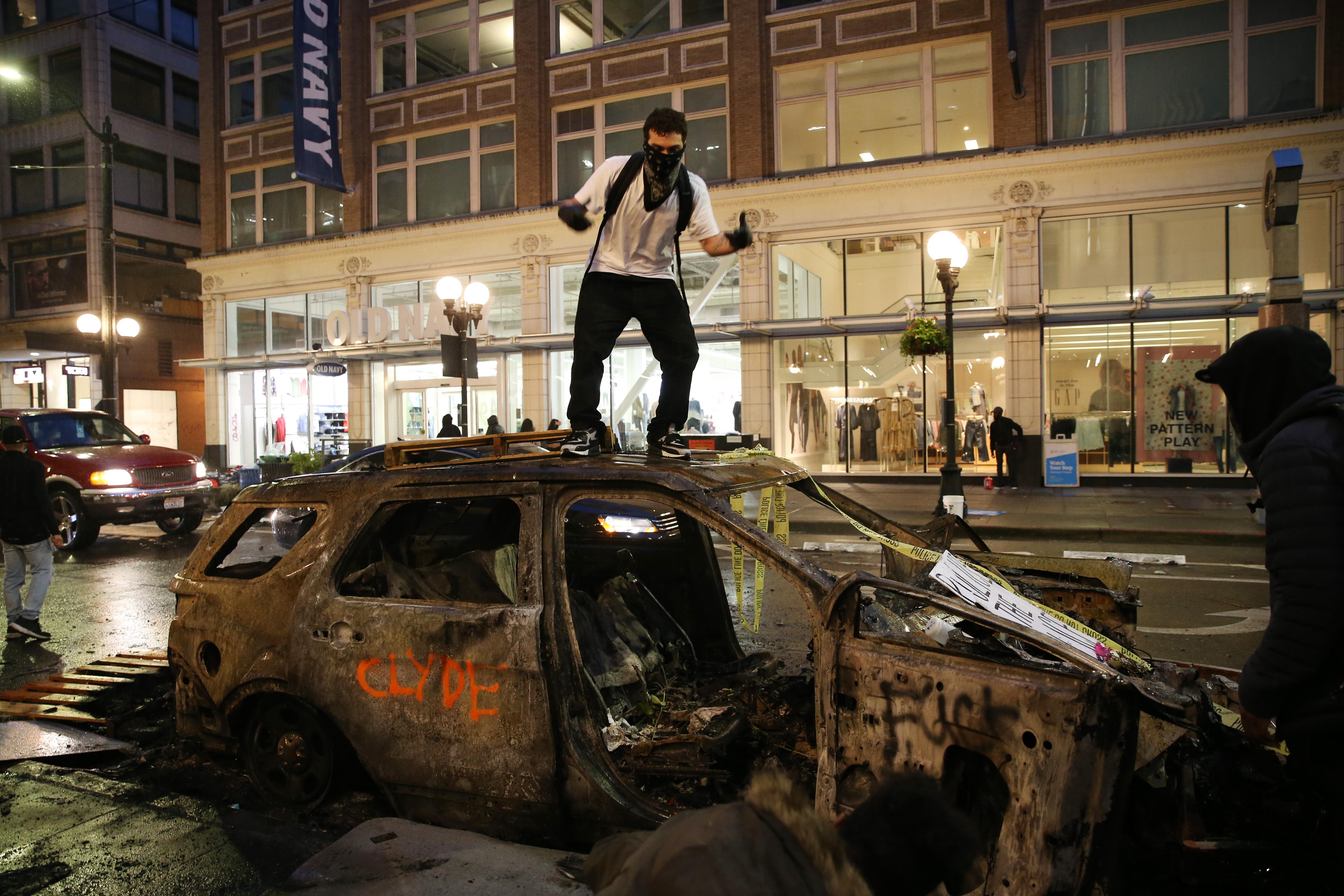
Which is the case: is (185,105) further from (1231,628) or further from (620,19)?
(1231,628)

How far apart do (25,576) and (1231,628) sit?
33.1 ft

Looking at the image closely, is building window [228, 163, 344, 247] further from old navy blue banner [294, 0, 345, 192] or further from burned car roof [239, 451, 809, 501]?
burned car roof [239, 451, 809, 501]

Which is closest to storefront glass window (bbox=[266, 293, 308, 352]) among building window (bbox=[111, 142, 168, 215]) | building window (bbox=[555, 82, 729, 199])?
building window (bbox=[555, 82, 729, 199])

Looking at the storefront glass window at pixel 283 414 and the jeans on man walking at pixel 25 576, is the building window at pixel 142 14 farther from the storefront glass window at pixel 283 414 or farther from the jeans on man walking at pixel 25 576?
the jeans on man walking at pixel 25 576

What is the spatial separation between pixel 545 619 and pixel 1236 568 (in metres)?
9.00

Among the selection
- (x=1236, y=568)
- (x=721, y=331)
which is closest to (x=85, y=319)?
(x=721, y=331)

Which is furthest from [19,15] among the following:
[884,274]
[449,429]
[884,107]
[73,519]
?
[884,274]

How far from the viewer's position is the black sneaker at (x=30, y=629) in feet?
22.7

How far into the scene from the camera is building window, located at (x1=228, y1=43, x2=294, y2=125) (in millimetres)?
26500

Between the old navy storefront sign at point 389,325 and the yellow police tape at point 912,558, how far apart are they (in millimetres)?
19689

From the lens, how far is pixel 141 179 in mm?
32562

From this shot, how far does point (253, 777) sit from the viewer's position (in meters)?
3.54

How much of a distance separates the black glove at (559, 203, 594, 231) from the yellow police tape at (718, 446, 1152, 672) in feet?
4.44

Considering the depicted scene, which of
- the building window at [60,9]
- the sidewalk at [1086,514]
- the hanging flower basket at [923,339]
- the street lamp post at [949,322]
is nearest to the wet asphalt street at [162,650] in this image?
the sidewalk at [1086,514]
